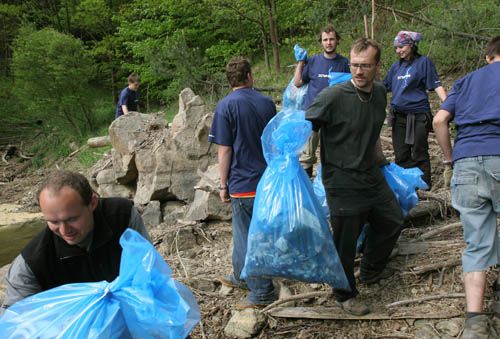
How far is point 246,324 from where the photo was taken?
10.0 ft

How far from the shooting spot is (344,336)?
287cm

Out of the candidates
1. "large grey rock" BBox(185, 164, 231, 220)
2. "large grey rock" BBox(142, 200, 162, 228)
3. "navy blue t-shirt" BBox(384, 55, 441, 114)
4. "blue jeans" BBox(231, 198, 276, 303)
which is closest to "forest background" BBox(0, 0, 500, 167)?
"navy blue t-shirt" BBox(384, 55, 441, 114)

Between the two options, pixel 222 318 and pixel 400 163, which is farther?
pixel 400 163

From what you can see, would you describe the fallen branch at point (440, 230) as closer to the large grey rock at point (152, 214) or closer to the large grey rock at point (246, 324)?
the large grey rock at point (246, 324)

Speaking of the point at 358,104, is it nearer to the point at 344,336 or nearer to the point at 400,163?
the point at 344,336

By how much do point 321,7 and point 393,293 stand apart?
8602mm

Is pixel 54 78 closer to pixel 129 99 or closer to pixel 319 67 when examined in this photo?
pixel 129 99

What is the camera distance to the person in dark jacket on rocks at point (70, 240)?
1697mm

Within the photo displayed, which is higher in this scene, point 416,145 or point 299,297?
point 416,145

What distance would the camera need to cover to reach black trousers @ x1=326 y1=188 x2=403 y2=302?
2850 mm

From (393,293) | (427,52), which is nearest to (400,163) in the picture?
(393,293)

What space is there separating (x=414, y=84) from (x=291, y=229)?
7.91 ft

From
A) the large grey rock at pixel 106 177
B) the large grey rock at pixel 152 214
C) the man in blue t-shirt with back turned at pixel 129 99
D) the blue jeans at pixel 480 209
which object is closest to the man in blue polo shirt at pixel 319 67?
the blue jeans at pixel 480 209

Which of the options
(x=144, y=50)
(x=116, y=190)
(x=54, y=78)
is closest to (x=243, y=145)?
(x=116, y=190)
